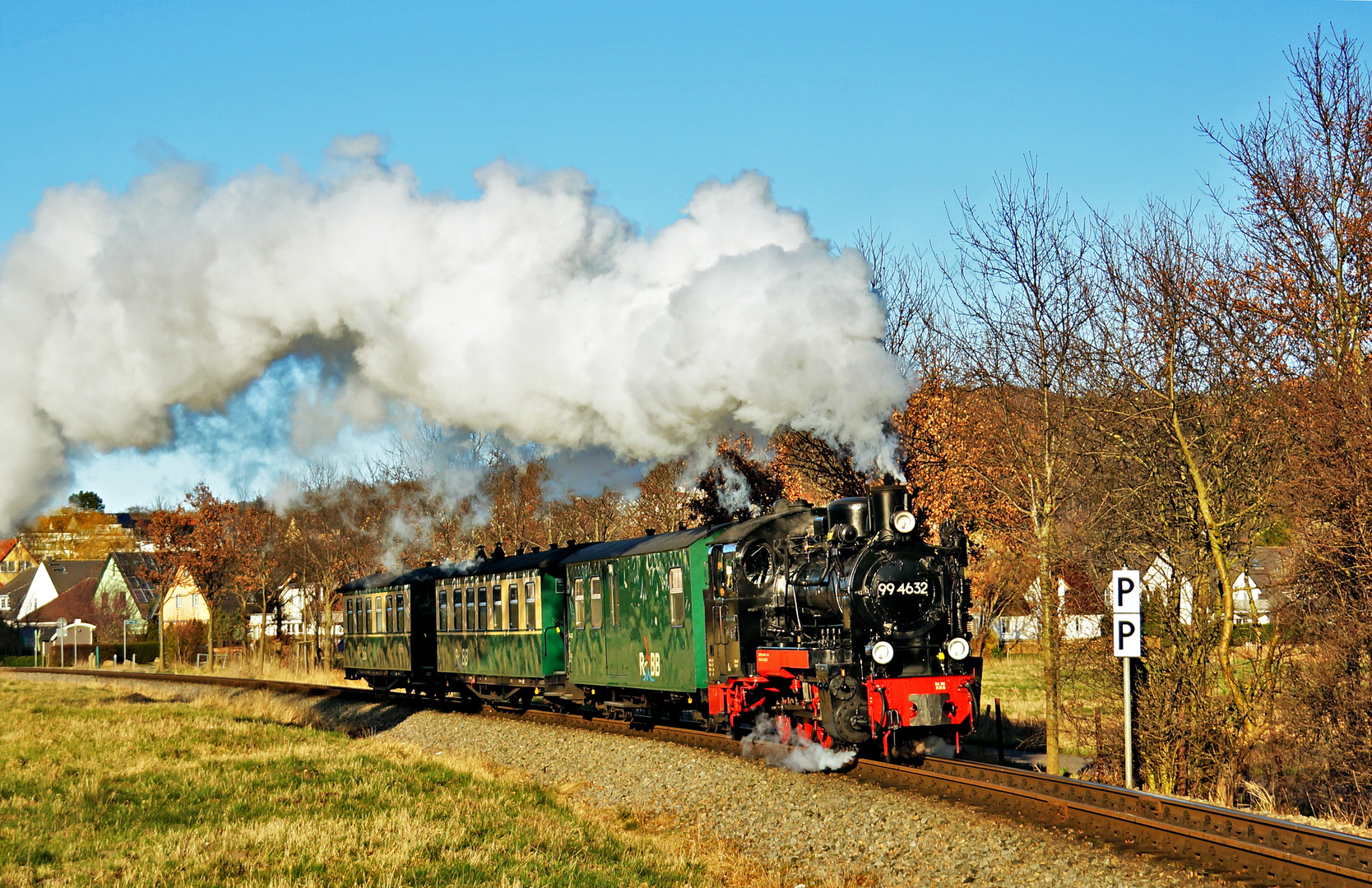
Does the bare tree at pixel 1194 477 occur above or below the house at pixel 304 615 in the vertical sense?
above

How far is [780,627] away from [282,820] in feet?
20.8

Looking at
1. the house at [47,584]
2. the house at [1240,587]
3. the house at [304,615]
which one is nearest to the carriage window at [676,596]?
the house at [1240,587]

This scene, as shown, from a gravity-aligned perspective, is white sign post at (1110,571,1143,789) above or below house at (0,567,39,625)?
above

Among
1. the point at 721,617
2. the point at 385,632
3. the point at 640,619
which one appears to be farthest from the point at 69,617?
the point at 721,617

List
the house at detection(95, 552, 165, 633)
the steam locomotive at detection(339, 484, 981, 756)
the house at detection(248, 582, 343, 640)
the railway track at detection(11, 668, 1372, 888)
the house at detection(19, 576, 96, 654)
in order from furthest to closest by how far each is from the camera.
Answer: the house at detection(19, 576, 96, 654), the house at detection(95, 552, 165, 633), the house at detection(248, 582, 343, 640), the steam locomotive at detection(339, 484, 981, 756), the railway track at detection(11, 668, 1372, 888)

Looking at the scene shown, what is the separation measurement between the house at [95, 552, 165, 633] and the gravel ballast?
60.1 metres

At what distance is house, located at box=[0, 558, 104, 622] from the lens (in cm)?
8862

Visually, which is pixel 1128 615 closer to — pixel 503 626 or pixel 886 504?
pixel 886 504

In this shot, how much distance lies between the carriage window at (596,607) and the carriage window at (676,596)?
8.97ft

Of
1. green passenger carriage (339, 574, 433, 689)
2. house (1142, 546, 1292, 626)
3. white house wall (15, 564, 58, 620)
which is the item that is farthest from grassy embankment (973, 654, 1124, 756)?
white house wall (15, 564, 58, 620)

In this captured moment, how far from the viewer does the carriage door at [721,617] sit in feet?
50.6

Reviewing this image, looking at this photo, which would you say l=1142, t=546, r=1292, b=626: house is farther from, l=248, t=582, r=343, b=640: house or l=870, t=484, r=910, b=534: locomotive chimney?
l=248, t=582, r=343, b=640: house

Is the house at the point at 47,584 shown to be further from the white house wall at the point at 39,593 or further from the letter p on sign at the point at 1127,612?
the letter p on sign at the point at 1127,612

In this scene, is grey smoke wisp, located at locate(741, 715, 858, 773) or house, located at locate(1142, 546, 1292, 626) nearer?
grey smoke wisp, located at locate(741, 715, 858, 773)
